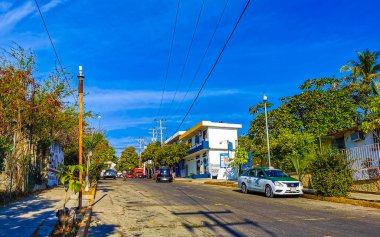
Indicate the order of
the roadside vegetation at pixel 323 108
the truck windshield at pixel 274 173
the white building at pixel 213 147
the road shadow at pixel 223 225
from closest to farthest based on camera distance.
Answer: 1. the road shadow at pixel 223 225
2. the truck windshield at pixel 274 173
3. the roadside vegetation at pixel 323 108
4. the white building at pixel 213 147

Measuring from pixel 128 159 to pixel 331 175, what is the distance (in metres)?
93.2

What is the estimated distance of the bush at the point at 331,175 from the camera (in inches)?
672

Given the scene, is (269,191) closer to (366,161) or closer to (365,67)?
(366,161)

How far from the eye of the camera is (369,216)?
12.0 meters

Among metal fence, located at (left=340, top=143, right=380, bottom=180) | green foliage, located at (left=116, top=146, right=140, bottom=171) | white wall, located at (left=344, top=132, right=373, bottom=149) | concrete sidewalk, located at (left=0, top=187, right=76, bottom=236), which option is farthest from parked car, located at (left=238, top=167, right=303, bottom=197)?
green foliage, located at (left=116, top=146, right=140, bottom=171)

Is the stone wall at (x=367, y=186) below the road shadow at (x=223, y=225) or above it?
above

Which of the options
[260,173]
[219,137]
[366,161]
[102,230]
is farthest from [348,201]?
[219,137]

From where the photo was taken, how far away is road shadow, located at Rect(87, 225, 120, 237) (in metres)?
9.52

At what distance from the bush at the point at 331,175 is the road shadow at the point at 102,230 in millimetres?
10854

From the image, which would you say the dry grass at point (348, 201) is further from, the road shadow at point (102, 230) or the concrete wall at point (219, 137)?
the concrete wall at point (219, 137)

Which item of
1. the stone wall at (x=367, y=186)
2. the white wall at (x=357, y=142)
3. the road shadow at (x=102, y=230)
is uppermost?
the white wall at (x=357, y=142)

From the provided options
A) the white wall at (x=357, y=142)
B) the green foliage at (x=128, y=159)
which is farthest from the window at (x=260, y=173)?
the green foliage at (x=128, y=159)

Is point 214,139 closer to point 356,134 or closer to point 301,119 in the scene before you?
point 301,119

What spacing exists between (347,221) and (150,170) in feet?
254
